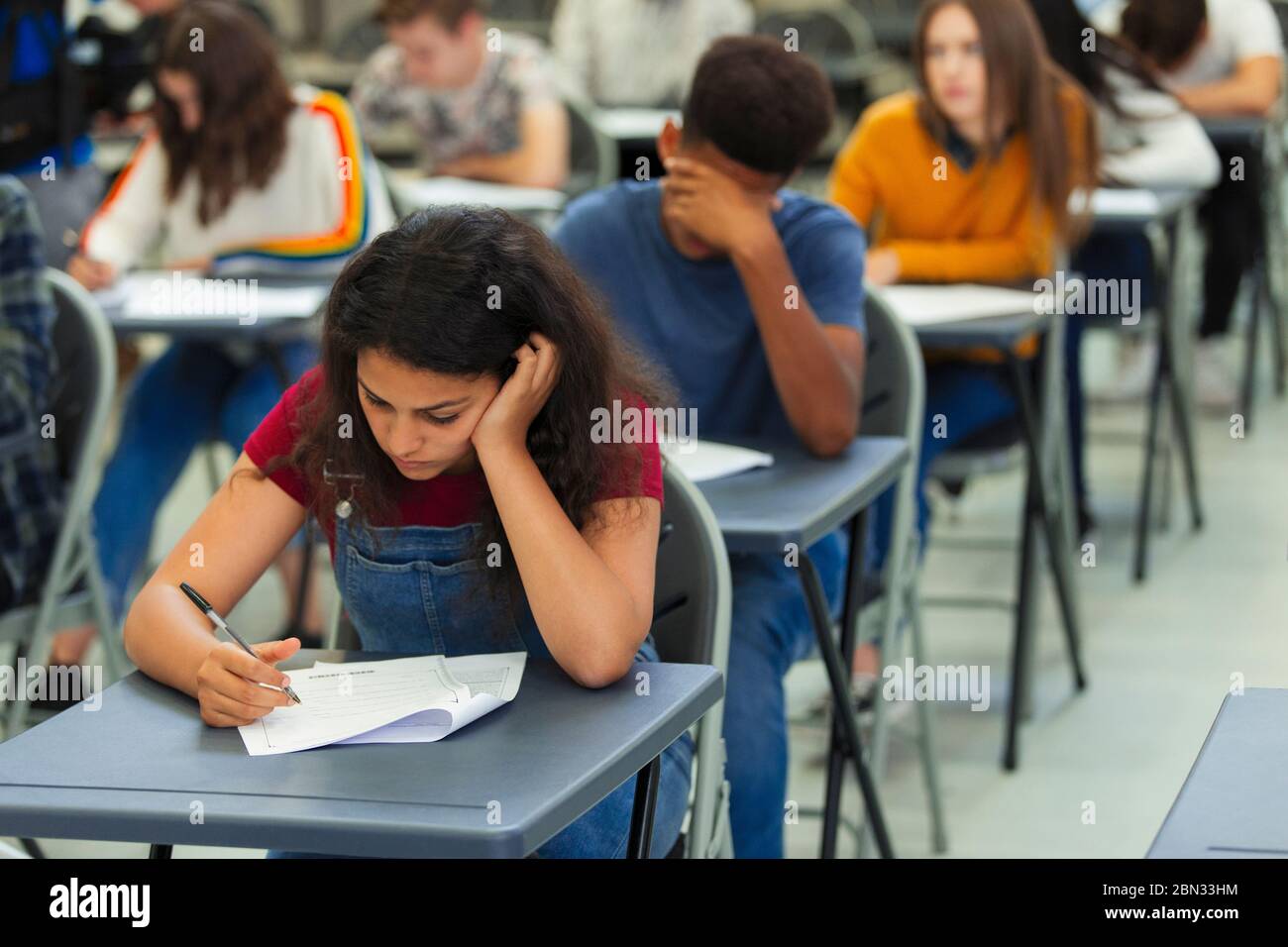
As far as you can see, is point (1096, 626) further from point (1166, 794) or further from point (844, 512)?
point (844, 512)

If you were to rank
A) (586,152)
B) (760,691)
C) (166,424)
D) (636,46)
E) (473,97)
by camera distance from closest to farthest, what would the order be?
(760,691) < (166,424) < (473,97) < (586,152) < (636,46)

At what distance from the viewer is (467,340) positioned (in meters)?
1.57

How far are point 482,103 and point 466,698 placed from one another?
3530mm

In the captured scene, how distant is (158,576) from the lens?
1640mm

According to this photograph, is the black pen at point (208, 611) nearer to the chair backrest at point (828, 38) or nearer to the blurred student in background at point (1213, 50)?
the blurred student in background at point (1213, 50)

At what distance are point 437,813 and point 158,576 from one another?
521 mm

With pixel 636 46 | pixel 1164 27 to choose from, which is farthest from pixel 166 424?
pixel 636 46

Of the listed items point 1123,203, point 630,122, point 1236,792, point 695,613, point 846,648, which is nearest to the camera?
point 1236,792

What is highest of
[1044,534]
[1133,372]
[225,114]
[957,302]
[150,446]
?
[225,114]

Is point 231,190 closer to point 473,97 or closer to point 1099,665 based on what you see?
point 473,97

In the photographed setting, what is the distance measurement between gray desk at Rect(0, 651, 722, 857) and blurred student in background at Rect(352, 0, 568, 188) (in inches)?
132

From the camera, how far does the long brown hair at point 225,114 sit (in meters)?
3.51

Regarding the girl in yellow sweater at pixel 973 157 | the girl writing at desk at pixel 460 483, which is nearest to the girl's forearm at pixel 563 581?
the girl writing at desk at pixel 460 483

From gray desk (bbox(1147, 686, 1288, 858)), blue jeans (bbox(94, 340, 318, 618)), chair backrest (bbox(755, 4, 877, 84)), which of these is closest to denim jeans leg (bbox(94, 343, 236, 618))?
blue jeans (bbox(94, 340, 318, 618))
